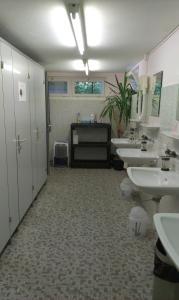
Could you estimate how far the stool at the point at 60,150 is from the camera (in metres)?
6.15

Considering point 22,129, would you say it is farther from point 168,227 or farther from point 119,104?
point 119,104

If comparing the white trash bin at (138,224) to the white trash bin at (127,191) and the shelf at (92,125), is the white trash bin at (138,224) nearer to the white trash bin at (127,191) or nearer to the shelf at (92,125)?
the white trash bin at (127,191)

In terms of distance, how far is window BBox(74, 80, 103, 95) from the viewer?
6355mm

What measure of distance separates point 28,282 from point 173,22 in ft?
9.51

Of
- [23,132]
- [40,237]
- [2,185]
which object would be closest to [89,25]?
[23,132]

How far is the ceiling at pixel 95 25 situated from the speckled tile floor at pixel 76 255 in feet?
7.76

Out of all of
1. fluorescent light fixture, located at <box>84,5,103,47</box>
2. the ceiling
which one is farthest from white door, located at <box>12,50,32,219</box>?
fluorescent light fixture, located at <box>84,5,103,47</box>

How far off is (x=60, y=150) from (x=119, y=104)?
1955mm

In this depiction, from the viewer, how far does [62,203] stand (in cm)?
377

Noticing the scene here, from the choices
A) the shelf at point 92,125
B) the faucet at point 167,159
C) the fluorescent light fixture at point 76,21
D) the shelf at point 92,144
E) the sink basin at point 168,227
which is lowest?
the shelf at point 92,144

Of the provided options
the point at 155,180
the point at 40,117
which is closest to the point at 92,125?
the point at 40,117

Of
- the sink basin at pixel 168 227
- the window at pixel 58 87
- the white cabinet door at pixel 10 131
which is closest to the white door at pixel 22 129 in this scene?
the white cabinet door at pixel 10 131

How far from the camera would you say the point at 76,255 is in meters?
2.43

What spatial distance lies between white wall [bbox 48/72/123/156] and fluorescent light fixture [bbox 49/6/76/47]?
292 centimetres
